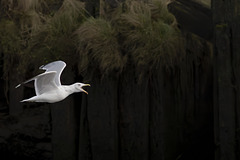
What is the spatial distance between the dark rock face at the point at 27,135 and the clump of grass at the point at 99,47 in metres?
0.99

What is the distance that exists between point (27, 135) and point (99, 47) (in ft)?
5.51

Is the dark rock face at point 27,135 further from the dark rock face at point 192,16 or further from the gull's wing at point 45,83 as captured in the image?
the dark rock face at point 192,16

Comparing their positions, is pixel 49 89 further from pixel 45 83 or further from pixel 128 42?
pixel 128 42

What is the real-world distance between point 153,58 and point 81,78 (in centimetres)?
99

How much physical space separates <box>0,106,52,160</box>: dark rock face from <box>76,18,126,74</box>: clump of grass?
99 cm

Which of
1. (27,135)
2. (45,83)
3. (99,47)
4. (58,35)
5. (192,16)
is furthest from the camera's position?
(192,16)

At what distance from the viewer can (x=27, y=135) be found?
4715 mm

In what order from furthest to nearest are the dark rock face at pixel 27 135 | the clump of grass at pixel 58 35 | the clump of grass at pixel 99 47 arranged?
1. the dark rock face at pixel 27 135
2. the clump of grass at pixel 58 35
3. the clump of grass at pixel 99 47

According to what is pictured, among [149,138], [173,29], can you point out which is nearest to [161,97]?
[149,138]

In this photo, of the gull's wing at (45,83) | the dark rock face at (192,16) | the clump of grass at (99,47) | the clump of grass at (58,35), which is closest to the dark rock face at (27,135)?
the clump of grass at (58,35)

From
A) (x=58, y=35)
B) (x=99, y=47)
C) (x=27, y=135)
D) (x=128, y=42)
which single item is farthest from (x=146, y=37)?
(x=27, y=135)

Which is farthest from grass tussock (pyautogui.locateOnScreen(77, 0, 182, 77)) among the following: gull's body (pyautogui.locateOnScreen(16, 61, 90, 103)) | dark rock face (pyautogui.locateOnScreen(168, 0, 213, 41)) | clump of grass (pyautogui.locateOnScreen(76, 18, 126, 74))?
gull's body (pyautogui.locateOnScreen(16, 61, 90, 103))

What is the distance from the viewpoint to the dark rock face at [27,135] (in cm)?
460

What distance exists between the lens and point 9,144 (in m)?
4.80
